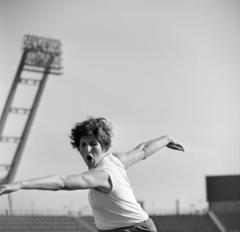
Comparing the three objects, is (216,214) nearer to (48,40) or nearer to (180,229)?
(180,229)

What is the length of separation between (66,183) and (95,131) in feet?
2.34

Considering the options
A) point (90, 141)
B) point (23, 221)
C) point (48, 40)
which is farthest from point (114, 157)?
point (48, 40)

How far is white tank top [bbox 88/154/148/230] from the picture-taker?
2.97 meters

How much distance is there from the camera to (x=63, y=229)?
2550 centimetres

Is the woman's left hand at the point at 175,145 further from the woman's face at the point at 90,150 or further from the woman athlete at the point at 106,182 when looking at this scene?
the woman's face at the point at 90,150

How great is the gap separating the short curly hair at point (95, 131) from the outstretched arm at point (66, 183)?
347 mm

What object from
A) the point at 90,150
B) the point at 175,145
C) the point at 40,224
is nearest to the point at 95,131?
the point at 90,150

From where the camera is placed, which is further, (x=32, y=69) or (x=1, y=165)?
(x=1, y=165)

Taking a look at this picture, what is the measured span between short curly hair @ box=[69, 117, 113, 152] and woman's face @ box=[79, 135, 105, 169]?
1.1 inches

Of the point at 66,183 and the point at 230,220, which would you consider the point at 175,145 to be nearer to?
the point at 66,183

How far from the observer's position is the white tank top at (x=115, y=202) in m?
2.97

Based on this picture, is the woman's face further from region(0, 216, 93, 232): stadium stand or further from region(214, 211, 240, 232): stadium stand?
region(214, 211, 240, 232): stadium stand

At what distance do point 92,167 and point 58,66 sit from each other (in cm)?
2440

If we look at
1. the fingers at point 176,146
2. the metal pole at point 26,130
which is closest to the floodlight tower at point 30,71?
the metal pole at point 26,130
